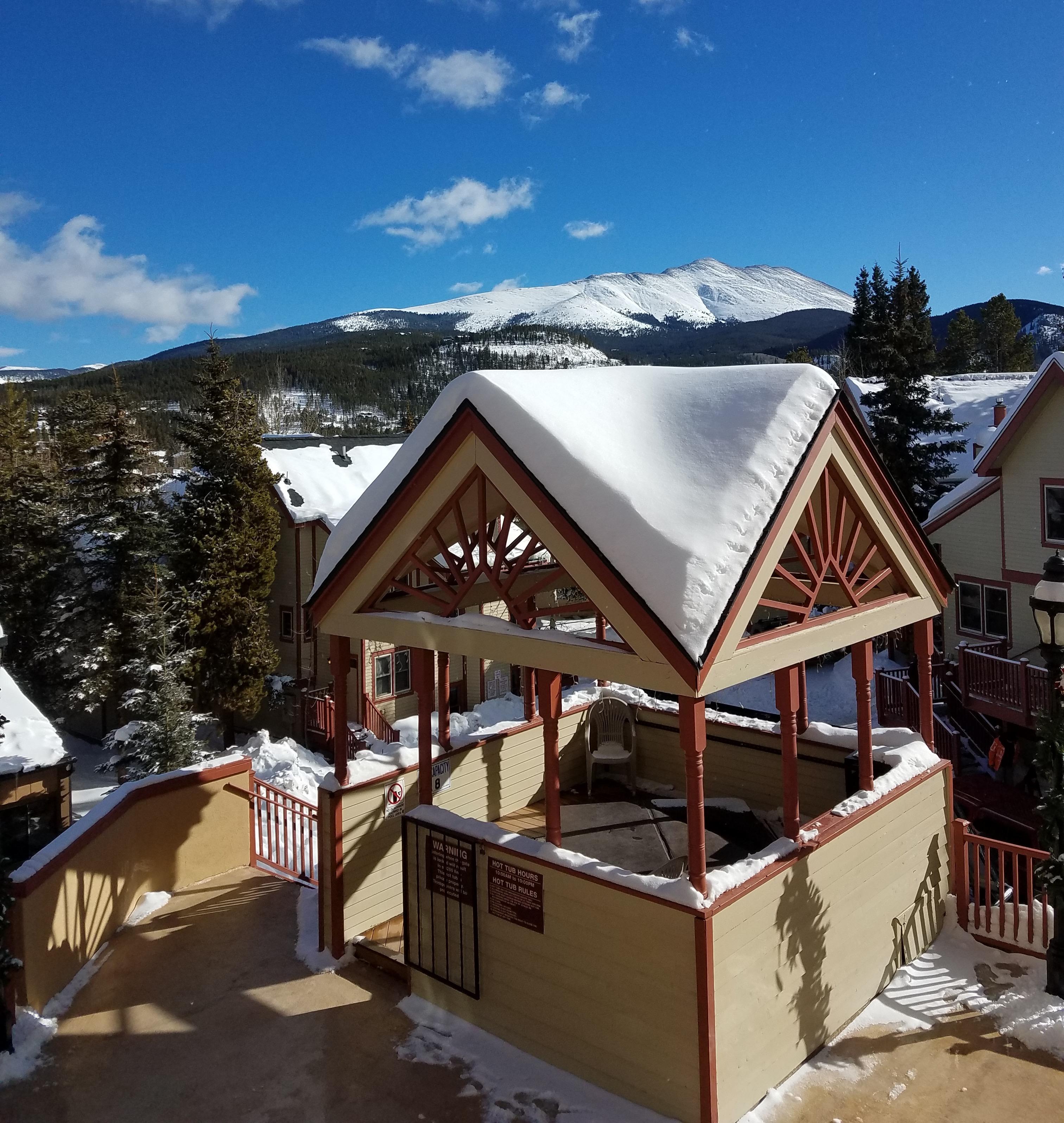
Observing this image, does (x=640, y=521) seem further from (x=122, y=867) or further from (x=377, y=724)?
(x=377, y=724)

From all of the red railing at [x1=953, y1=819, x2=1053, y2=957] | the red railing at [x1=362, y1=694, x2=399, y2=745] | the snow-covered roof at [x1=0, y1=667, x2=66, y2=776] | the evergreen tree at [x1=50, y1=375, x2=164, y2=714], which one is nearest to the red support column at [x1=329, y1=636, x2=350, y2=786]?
the red railing at [x1=953, y1=819, x2=1053, y2=957]

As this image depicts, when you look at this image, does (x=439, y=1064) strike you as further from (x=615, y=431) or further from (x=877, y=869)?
(x=615, y=431)

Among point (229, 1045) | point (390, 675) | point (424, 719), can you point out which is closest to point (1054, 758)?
point (424, 719)

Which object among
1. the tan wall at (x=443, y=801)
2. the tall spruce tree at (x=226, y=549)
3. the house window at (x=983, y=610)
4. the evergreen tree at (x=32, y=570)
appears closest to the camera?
the tan wall at (x=443, y=801)

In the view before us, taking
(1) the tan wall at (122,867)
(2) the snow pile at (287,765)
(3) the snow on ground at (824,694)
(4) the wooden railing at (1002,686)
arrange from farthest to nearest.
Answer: (3) the snow on ground at (824,694) → (2) the snow pile at (287,765) → (4) the wooden railing at (1002,686) → (1) the tan wall at (122,867)

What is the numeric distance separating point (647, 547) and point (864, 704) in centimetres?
336

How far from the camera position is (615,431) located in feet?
19.1

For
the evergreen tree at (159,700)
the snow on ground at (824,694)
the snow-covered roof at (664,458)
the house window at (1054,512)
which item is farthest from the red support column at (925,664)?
the snow on ground at (824,694)

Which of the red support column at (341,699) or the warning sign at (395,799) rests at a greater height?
the red support column at (341,699)

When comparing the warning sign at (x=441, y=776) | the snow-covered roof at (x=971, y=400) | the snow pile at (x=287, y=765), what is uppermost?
Answer: the snow-covered roof at (x=971, y=400)

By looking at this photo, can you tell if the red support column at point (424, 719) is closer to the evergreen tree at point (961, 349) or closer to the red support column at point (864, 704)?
the red support column at point (864, 704)

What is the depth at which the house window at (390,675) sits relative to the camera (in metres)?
21.3

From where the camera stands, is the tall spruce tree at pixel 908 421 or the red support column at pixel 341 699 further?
the tall spruce tree at pixel 908 421

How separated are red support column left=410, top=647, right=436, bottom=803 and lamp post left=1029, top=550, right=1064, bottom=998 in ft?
15.7
